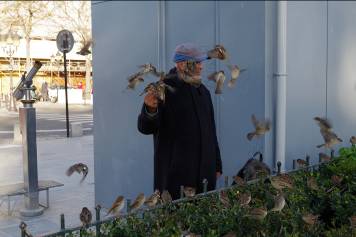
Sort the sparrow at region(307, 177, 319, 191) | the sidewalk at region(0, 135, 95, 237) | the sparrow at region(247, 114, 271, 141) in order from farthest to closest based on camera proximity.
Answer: the sidewalk at region(0, 135, 95, 237) → the sparrow at region(247, 114, 271, 141) → the sparrow at region(307, 177, 319, 191)

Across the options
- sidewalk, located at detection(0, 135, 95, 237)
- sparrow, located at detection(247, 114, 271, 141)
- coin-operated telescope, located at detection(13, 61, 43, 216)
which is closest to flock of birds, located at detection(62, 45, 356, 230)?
sparrow, located at detection(247, 114, 271, 141)

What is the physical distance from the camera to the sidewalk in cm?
548

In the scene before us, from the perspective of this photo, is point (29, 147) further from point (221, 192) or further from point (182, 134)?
point (221, 192)

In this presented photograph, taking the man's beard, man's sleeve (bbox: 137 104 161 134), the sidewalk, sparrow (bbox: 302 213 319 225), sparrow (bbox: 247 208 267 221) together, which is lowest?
the sidewalk

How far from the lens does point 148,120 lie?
10.0 ft

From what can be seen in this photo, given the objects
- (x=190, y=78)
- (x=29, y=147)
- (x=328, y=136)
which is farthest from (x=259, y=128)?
(x=29, y=147)

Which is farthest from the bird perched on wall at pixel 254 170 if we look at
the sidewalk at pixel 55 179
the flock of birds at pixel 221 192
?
the sidewalk at pixel 55 179

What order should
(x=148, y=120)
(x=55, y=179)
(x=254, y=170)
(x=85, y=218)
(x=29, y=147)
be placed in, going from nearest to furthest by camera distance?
(x=85, y=218) < (x=148, y=120) < (x=254, y=170) < (x=29, y=147) < (x=55, y=179)

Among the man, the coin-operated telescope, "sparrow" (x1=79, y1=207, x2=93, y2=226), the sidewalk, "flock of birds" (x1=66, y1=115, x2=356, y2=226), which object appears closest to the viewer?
"sparrow" (x1=79, y1=207, x2=93, y2=226)

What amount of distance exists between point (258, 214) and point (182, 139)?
4.09 feet

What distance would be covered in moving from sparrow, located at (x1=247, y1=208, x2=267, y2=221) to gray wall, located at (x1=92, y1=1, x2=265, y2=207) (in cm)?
173

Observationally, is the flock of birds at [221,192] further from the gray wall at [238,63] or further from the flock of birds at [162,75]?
the gray wall at [238,63]

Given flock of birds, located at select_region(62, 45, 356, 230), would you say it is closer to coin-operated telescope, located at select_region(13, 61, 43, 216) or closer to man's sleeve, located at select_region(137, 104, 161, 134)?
man's sleeve, located at select_region(137, 104, 161, 134)

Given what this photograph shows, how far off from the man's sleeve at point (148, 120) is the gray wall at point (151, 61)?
3.68ft
